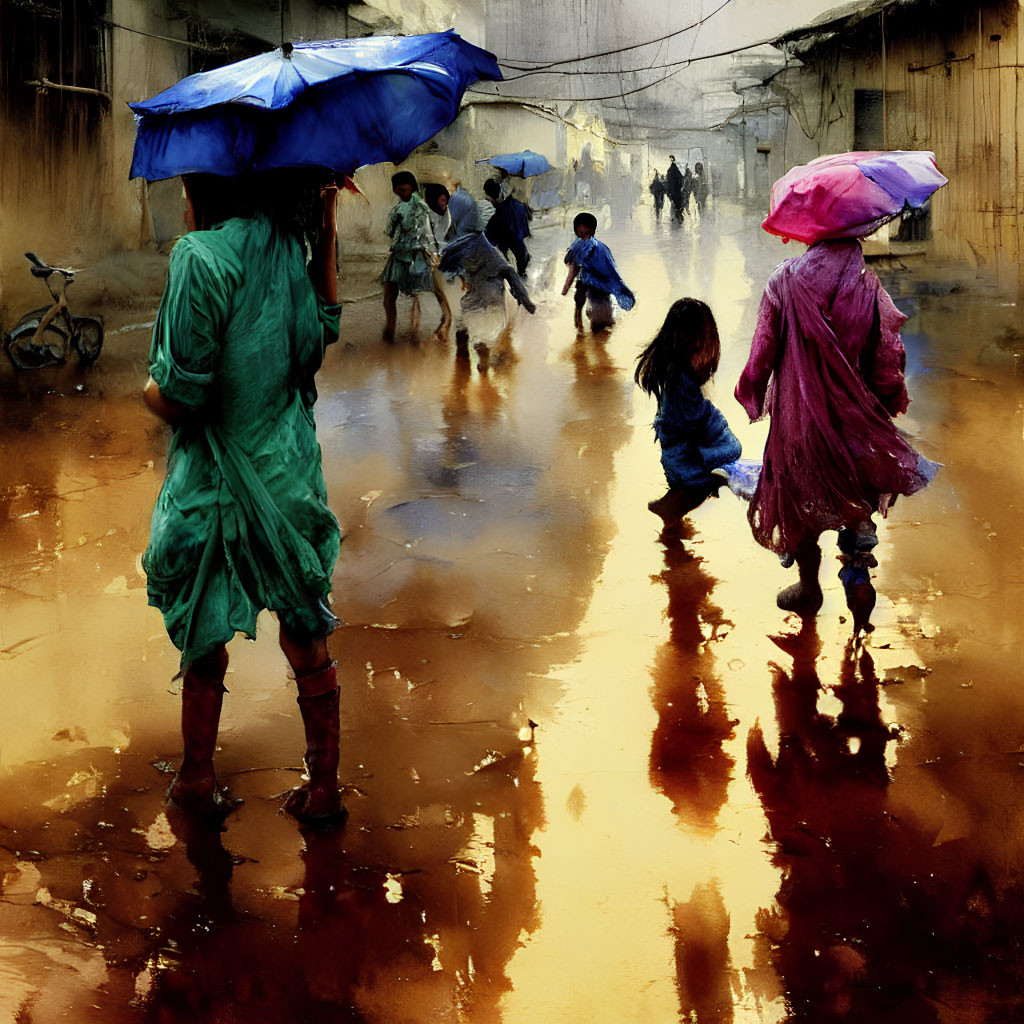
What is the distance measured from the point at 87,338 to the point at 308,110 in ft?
26.5

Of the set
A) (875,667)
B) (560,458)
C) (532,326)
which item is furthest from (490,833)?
(532,326)

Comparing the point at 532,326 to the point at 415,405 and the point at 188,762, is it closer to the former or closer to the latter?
the point at 415,405

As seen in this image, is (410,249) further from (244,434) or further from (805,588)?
(244,434)

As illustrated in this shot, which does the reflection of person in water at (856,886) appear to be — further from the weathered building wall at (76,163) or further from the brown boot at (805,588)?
the weathered building wall at (76,163)

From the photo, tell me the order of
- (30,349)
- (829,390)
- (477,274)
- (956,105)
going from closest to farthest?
1. (829,390)
2. (30,349)
3. (477,274)
4. (956,105)

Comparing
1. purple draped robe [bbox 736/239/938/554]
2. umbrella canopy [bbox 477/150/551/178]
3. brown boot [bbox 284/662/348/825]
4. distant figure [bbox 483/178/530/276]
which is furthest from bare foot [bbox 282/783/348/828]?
umbrella canopy [bbox 477/150/551/178]

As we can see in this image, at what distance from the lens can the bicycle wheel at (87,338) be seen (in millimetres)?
10211

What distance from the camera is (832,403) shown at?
442 centimetres

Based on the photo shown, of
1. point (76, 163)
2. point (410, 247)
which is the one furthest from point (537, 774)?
point (76, 163)

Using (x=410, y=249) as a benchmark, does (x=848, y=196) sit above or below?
below

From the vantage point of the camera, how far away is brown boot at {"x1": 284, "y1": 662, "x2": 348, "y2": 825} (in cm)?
330

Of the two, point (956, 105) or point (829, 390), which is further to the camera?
point (956, 105)

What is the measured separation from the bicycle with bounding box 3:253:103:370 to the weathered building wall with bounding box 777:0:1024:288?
11680mm

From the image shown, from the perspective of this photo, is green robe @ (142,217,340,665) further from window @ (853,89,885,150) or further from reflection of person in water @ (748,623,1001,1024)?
window @ (853,89,885,150)
